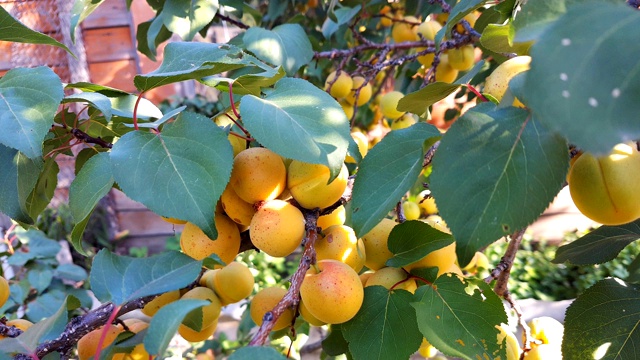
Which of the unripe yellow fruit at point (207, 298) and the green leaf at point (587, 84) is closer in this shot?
the green leaf at point (587, 84)

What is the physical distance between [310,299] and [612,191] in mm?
267

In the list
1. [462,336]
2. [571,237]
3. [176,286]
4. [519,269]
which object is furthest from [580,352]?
[571,237]

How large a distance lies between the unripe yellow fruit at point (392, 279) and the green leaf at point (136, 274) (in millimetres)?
197

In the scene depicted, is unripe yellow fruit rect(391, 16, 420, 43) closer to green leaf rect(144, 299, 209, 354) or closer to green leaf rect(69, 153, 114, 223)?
green leaf rect(69, 153, 114, 223)

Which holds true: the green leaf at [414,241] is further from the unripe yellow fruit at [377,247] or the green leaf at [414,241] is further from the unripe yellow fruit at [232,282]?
the unripe yellow fruit at [232,282]

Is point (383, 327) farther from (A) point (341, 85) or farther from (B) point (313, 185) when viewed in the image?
(A) point (341, 85)

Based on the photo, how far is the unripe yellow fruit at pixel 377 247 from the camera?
0.53 metres

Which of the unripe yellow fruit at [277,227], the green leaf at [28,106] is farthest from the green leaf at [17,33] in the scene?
the unripe yellow fruit at [277,227]

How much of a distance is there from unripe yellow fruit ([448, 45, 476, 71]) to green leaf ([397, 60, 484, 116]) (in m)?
0.54

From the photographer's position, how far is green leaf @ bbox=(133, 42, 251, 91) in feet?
1.38

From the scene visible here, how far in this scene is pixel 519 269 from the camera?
218 centimetres

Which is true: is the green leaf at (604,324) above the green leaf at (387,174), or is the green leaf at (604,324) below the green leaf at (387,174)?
below

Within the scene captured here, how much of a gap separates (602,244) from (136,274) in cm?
53

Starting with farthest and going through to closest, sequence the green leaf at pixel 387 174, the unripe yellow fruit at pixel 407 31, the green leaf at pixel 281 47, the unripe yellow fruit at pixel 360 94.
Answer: the unripe yellow fruit at pixel 407 31, the unripe yellow fruit at pixel 360 94, the green leaf at pixel 281 47, the green leaf at pixel 387 174
